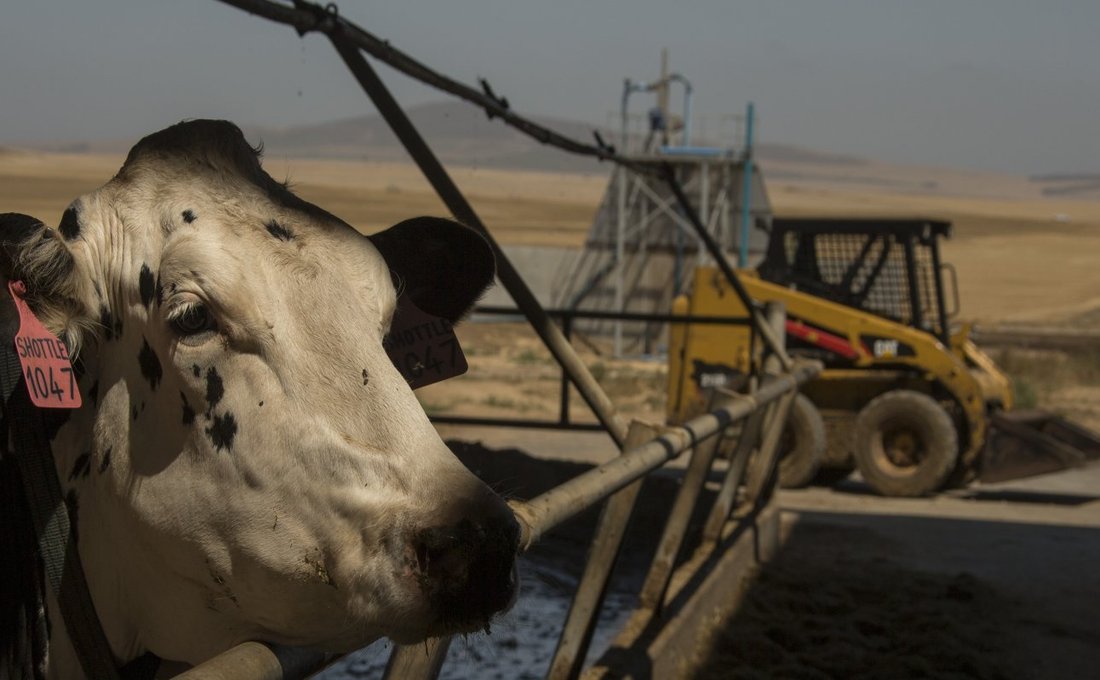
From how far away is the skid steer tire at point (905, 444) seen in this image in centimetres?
1021

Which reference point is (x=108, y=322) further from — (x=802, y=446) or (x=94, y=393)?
(x=802, y=446)

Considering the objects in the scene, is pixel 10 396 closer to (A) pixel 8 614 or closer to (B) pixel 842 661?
(A) pixel 8 614

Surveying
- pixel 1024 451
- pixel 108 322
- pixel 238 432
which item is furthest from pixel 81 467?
pixel 1024 451

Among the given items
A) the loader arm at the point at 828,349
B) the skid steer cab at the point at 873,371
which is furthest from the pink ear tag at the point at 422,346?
the loader arm at the point at 828,349

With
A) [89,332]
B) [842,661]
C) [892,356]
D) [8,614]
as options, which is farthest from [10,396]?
[892,356]

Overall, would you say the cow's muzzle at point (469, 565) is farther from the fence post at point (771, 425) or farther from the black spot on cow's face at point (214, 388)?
the fence post at point (771, 425)

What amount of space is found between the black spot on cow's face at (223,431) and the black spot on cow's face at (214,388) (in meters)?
0.02

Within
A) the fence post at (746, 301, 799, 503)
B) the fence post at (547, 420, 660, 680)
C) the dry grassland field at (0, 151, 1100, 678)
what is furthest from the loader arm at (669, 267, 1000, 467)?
the fence post at (547, 420, 660, 680)

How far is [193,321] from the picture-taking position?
192 cm

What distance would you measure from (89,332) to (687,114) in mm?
20006

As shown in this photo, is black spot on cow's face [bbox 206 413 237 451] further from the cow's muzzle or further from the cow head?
the cow's muzzle

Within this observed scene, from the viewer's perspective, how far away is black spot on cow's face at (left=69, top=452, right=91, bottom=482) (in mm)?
2094

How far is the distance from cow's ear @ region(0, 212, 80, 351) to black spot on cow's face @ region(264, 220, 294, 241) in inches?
11.4

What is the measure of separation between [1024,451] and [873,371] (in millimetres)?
1355
